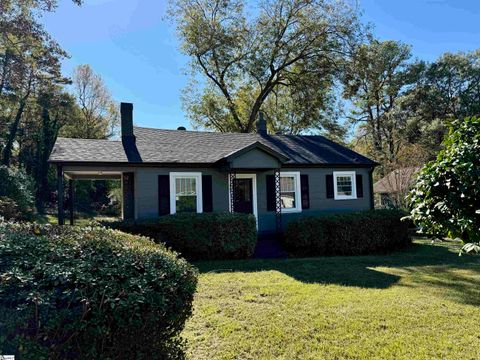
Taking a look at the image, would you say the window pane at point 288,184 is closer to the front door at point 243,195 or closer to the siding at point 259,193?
the siding at point 259,193

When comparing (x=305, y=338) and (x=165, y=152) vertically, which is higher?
(x=165, y=152)

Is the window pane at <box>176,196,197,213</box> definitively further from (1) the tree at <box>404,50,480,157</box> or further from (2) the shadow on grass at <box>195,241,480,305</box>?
(1) the tree at <box>404,50,480,157</box>

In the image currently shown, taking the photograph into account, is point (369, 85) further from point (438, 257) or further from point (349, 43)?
point (438, 257)

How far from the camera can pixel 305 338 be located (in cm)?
420

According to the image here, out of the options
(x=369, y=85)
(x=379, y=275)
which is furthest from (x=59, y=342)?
(x=369, y=85)

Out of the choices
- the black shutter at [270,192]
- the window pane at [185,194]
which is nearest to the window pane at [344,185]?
the black shutter at [270,192]

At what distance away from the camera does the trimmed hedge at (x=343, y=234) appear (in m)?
11.0

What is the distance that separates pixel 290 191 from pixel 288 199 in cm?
34

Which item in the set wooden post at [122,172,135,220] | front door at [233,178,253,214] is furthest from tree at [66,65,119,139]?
front door at [233,178,253,214]

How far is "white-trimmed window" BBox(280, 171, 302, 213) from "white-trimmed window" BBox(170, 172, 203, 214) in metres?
3.62

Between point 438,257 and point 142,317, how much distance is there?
1060 cm

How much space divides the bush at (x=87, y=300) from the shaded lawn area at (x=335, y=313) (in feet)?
4.43

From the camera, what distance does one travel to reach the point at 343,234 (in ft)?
36.8

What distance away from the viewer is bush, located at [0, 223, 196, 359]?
2188mm
